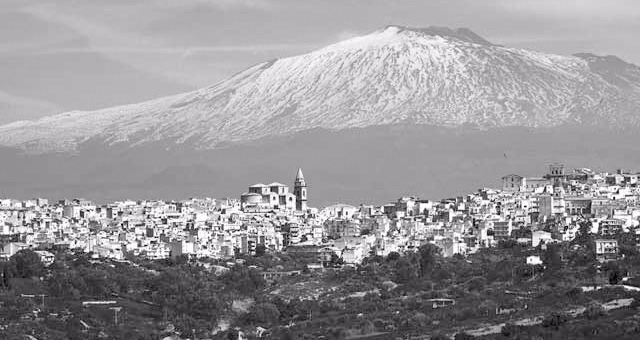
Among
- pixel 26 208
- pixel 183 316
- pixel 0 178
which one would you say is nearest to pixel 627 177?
pixel 26 208

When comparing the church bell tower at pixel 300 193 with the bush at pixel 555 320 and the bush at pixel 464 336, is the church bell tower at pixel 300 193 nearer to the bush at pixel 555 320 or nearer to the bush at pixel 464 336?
the bush at pixel 555 320

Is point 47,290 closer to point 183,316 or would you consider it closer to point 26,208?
point 183,316

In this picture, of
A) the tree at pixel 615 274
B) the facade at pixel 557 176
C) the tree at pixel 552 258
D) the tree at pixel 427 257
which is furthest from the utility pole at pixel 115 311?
the facade at pixel 557 176

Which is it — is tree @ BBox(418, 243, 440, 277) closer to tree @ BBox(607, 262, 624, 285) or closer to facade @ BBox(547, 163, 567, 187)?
tree @ BBox(607, 262, 624, 285)

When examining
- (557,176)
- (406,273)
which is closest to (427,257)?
(406,273)

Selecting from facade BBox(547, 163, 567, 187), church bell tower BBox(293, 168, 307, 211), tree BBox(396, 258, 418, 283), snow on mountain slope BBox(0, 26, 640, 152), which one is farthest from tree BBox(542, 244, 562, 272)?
snow on mountain slope BBox(0, 26, 640, 152)

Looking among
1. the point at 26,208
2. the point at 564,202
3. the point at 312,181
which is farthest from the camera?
the point at 312,181
